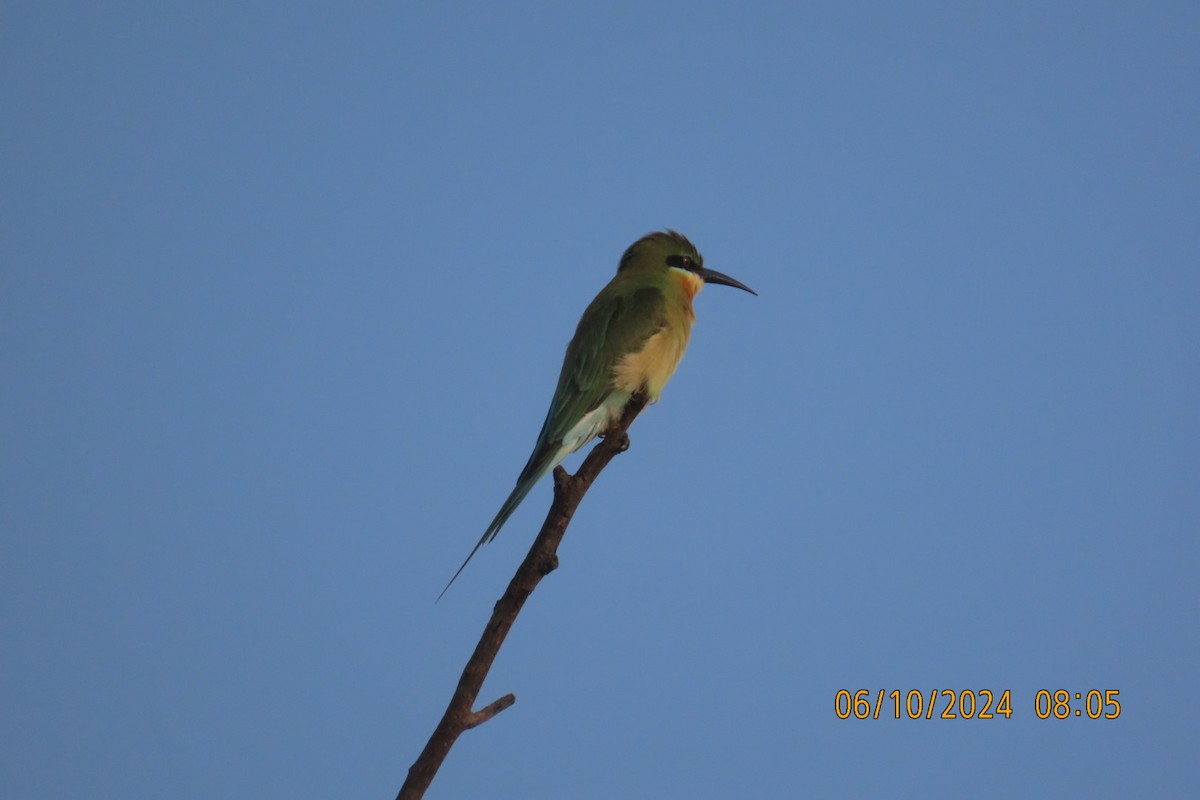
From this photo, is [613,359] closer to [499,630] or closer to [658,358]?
[658,358]

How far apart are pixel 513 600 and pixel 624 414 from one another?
1344mm

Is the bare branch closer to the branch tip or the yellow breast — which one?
the branch tip

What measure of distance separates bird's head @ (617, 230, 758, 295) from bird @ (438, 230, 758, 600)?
104 millimetres

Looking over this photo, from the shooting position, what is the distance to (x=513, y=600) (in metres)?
2.20

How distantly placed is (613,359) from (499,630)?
1.48 metres

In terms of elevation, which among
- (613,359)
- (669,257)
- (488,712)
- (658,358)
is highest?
(669,257)

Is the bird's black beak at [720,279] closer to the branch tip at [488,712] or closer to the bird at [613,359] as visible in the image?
the bird at [613,359]

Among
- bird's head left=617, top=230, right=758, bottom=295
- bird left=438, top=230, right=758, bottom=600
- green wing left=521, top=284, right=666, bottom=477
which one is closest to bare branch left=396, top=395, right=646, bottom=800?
bird left=438, top=230, right=758, bottom=600

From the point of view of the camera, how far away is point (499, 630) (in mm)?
2170

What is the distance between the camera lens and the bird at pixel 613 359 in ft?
10.9

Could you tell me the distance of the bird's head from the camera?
4.08m

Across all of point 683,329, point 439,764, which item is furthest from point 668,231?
point 439,764

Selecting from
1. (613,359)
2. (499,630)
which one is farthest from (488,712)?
(613,359)

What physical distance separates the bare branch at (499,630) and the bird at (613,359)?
27.4 inches
